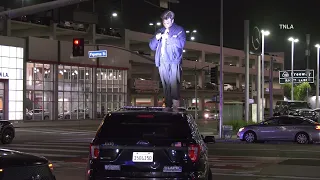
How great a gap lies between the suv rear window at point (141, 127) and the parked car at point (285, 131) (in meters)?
17.9

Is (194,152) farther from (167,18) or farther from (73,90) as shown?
(73,90)

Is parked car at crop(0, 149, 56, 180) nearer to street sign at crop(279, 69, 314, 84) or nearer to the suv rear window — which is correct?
the suv rear window

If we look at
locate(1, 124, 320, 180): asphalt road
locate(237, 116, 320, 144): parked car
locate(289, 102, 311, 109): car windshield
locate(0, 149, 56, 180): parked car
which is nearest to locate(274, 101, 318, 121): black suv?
locate(289, 102, 311, 109): car windshield

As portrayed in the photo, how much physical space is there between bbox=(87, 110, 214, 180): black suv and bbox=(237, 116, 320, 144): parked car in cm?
1789

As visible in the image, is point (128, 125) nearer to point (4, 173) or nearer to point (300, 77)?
point (4, 173)

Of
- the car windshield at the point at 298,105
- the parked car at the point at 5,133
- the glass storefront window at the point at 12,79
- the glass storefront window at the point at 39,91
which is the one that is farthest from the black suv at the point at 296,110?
the parked car at the point at 5,133

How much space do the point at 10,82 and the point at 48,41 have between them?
6.40m

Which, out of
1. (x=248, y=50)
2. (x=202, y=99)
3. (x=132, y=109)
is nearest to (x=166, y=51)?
(x=248, y=50)

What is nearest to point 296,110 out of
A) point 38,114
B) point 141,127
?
point 38,114

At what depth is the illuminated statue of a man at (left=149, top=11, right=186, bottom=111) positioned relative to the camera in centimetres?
3195

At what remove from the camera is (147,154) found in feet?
25.6

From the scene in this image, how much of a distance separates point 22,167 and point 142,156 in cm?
226

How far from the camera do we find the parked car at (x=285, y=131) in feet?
81.4

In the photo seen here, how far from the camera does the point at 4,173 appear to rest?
19.2ft
